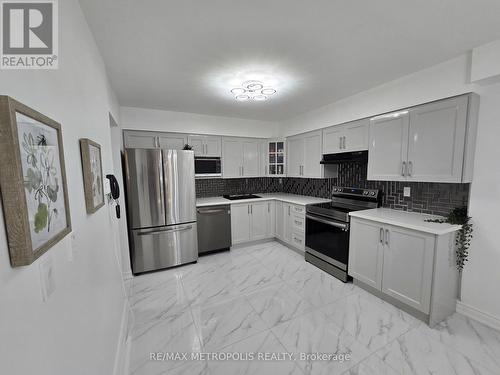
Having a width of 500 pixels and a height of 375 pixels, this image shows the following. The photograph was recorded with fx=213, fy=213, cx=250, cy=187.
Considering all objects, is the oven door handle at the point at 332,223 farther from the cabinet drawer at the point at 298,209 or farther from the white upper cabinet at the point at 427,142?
the white upper cabinet at the point at 427,142

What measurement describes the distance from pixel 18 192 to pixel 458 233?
9.76 feet

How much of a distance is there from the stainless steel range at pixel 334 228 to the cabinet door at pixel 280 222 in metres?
0.67

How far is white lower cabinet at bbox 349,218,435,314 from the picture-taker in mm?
1953

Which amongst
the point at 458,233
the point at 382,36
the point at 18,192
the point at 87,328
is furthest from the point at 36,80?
the point at 458,233

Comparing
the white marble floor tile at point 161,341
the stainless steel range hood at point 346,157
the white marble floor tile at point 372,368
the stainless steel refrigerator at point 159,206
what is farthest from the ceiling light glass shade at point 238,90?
the white marble floor tile at point 372,368

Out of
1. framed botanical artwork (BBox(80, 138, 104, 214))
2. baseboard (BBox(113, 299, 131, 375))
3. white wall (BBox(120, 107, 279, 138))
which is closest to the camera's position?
framed botanical artwork (BBox(80, 138, 104, 214))

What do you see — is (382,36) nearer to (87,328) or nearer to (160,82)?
(160,82)

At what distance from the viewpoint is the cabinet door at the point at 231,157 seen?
A: 12.9 feet

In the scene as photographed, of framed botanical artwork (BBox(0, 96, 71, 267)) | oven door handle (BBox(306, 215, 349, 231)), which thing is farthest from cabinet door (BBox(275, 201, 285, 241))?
framed botanical artwork (BBox(0, 96, 71, 267))

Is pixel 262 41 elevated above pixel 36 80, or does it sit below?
above

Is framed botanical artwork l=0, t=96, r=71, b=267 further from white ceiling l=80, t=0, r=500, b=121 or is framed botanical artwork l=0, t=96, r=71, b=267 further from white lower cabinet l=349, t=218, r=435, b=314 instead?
white lower cabinet l=349, t=218, r=435, b=314

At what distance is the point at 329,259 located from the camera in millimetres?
2918

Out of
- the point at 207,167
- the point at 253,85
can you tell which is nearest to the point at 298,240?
the point at 207,167

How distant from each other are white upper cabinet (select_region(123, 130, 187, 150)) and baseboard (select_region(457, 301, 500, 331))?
399 cm
